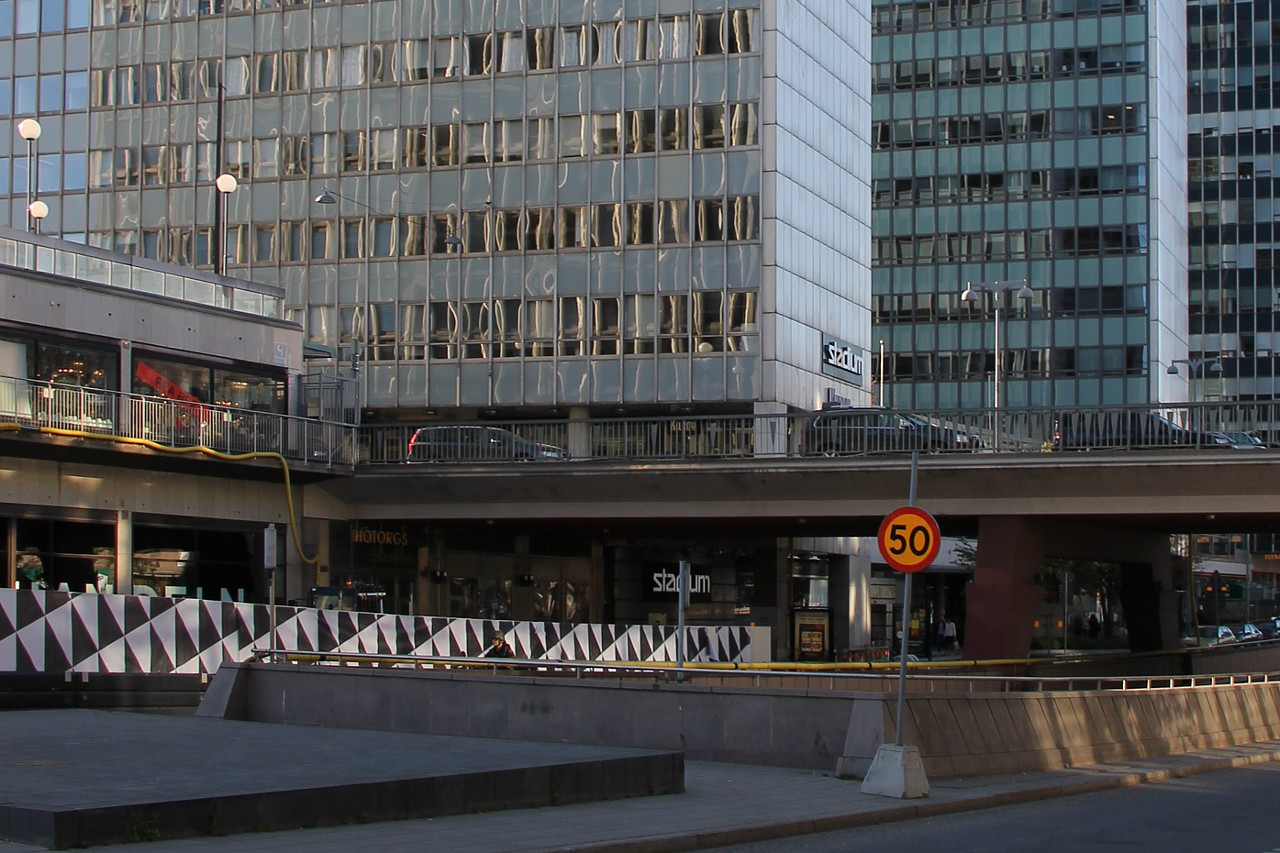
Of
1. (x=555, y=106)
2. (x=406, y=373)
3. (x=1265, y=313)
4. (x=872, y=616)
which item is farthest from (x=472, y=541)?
(x=1265, y=313)

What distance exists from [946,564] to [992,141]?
25.1 m

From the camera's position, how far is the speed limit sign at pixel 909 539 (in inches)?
750

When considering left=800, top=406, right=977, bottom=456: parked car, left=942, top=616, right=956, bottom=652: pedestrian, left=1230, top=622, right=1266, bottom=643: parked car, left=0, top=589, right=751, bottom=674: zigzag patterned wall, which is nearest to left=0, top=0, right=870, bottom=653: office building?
left=942, top=616, right=956, bottom=652: pedestrian

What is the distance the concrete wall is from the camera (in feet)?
68.5

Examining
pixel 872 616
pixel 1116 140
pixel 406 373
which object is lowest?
pixel 872 616

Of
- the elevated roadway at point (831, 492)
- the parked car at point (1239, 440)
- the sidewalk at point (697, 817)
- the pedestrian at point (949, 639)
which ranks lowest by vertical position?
the pedestrian at point (949, 639)

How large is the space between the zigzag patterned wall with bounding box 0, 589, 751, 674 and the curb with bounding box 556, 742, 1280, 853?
574 inches

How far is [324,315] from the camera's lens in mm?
67062

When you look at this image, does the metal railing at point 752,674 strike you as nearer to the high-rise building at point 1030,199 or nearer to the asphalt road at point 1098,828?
the asphalt road at point 1098,828

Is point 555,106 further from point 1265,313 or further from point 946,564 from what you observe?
point 1265,313

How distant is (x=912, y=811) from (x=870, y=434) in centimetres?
2759

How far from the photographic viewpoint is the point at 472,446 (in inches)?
1986

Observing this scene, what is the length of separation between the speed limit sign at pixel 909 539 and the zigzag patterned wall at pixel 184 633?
1424cm

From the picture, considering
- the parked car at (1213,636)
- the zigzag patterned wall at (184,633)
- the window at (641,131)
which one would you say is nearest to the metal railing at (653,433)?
the zigzag patterned wall at (184,633)
